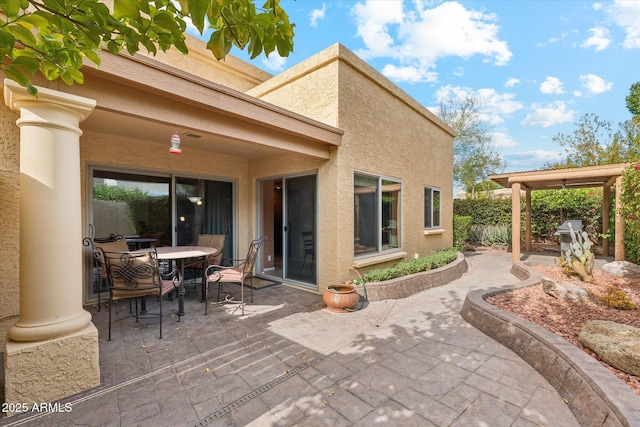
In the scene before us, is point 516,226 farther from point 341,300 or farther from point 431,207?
point 341,300

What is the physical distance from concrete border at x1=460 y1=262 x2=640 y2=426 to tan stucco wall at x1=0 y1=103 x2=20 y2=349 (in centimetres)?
511

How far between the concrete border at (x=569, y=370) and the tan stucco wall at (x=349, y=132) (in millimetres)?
2495

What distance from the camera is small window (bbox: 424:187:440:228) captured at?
330 inches

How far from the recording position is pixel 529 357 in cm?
267

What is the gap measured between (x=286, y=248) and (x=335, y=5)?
528cm

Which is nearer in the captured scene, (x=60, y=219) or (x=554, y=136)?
(x=60, y=219)

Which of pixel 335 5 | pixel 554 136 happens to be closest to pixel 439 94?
pixel 554 136

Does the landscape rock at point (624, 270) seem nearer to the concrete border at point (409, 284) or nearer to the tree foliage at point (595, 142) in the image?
the concrete border at point (409, 284)

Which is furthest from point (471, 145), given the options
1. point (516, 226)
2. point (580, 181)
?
point (516, 226)

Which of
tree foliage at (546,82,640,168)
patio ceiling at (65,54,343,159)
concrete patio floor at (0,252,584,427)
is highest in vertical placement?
tree foliage at (546,82,640,168)

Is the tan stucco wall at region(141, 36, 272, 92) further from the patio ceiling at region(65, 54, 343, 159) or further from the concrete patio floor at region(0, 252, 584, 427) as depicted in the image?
the concrete patio floor at region(0, 252, 584, 427)

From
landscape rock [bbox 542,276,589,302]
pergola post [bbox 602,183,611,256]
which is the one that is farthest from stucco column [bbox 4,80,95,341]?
pergola post [bbox 602,183,611,256]

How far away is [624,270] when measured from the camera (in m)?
5.75

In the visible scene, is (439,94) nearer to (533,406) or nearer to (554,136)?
(554,136)
